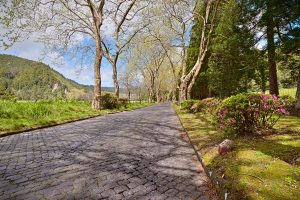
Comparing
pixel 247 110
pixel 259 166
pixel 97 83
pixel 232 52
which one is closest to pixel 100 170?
pixel 259 166

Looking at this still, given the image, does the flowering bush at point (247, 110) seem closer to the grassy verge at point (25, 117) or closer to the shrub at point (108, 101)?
the grassy verge at point (25, 117)

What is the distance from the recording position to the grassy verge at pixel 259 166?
319cm

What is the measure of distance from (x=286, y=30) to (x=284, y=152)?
13.9 metres

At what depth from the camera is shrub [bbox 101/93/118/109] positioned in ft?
71.1

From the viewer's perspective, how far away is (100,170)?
4.54 metres

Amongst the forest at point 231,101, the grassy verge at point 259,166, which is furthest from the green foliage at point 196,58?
the grassy verge at point 259,166

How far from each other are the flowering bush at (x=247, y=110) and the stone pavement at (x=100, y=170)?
141cm

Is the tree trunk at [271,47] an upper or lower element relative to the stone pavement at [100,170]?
upper

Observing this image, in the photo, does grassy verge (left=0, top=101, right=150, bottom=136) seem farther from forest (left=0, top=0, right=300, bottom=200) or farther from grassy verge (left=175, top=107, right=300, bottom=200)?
grassy verge (left=175, top=107, right=300, bottom=200)

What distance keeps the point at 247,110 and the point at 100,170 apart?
429 centimetres

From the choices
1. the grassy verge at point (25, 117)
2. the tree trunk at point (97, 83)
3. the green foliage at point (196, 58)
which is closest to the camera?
the grassy verge at point (25, 117)

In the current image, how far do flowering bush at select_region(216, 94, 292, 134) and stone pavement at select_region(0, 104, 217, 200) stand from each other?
1413 millimetres

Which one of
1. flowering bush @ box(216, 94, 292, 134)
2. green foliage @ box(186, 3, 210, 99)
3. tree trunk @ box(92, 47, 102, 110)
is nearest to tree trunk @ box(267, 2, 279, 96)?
flowering bush @ box(216, 94, 292, 134)

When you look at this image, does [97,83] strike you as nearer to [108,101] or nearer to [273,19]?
[108,101]
